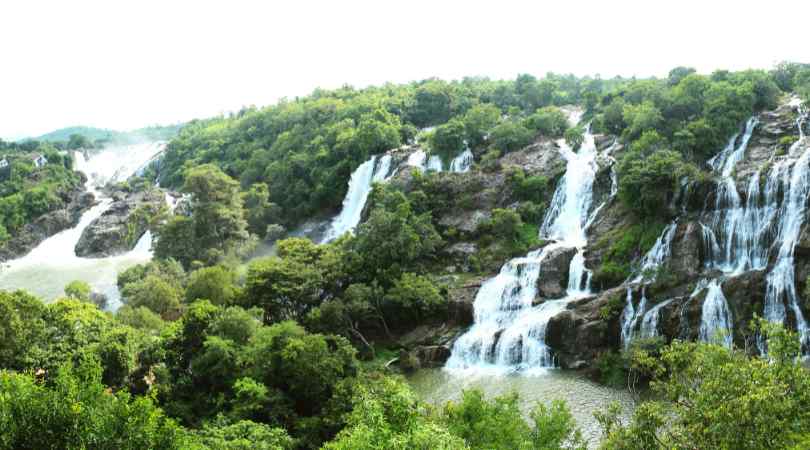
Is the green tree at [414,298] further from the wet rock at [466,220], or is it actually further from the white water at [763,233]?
the white water at [763,233]

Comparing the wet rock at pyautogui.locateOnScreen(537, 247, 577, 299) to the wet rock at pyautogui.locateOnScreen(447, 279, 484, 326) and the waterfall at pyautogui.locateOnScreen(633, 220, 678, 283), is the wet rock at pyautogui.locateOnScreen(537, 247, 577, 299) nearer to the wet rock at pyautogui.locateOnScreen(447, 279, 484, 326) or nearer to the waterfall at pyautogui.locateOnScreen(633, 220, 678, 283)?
the wet rock at pyautogui.locateOnScreen(447, 279, 484, 326)

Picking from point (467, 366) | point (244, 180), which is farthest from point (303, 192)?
point (467, 366)

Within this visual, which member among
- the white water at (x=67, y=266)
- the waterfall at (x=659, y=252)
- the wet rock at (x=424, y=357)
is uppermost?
the waterfall at (x=659, y=252)

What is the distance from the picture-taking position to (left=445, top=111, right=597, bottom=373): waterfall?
2855 centimetres

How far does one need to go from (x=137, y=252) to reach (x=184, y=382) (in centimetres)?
3649

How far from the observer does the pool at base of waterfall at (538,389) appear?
74.4ft

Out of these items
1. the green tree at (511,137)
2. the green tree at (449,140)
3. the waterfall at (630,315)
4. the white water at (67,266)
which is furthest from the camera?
the green tree at (449,140)

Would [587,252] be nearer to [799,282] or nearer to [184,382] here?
[799,282]

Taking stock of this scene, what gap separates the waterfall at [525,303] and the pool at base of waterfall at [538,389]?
1238 mm

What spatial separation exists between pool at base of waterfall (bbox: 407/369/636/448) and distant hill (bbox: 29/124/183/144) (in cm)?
9659

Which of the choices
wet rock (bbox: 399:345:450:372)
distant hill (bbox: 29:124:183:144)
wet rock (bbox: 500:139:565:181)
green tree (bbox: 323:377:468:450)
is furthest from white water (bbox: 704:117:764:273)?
distant hill (bbox: 29:124:183:144)

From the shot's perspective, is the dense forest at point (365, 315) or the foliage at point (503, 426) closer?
the dense forest at point (365, 315)

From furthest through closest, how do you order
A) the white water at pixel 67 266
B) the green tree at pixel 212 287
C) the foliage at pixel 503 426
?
the white water at pixel 67 266, the green tree at pixel 212 287, the foliage at pixel 503 426

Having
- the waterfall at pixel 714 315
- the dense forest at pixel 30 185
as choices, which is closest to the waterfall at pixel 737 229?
the waterfall at pixel 714 315
